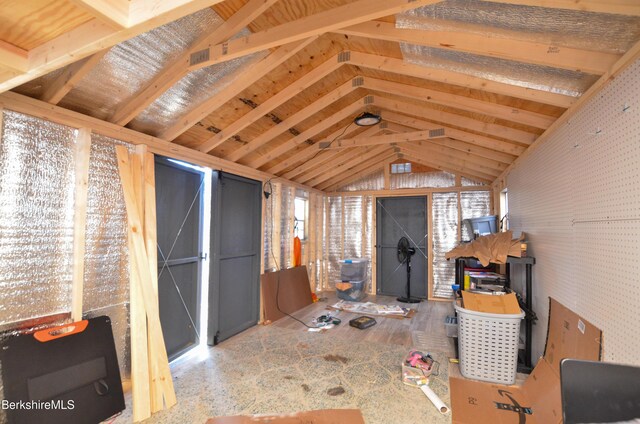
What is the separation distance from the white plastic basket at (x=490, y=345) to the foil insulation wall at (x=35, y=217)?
336 cm

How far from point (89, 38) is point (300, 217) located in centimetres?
486

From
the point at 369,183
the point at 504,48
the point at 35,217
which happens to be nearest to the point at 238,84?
the point at 35,217

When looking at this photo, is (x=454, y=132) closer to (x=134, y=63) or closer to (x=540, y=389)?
(x=540, y=389)

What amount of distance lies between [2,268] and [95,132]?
1.16 m

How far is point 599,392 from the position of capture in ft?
3.26

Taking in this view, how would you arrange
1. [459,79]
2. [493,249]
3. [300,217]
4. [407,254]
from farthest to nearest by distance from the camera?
[300,217] → [407,254] → [493,249] → [459,79]

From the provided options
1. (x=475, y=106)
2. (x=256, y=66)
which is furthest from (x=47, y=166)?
(x=475, y=106)

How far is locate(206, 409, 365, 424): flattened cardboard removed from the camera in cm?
215

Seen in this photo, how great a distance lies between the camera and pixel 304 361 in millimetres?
3137

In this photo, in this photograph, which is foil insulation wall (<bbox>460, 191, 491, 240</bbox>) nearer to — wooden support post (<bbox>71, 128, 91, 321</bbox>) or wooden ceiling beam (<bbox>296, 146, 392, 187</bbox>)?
wooden ceiling beam (<bbox>296, 146, 392, 187</bbox>)

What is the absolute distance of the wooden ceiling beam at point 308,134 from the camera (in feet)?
12.5

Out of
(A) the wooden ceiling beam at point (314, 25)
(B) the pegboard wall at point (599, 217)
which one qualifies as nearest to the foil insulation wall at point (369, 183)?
(B) the pegboard wall at point (599, 217)

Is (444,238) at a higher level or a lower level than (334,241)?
higher

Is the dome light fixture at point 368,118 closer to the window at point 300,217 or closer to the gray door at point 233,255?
the gray door at point 233,255
